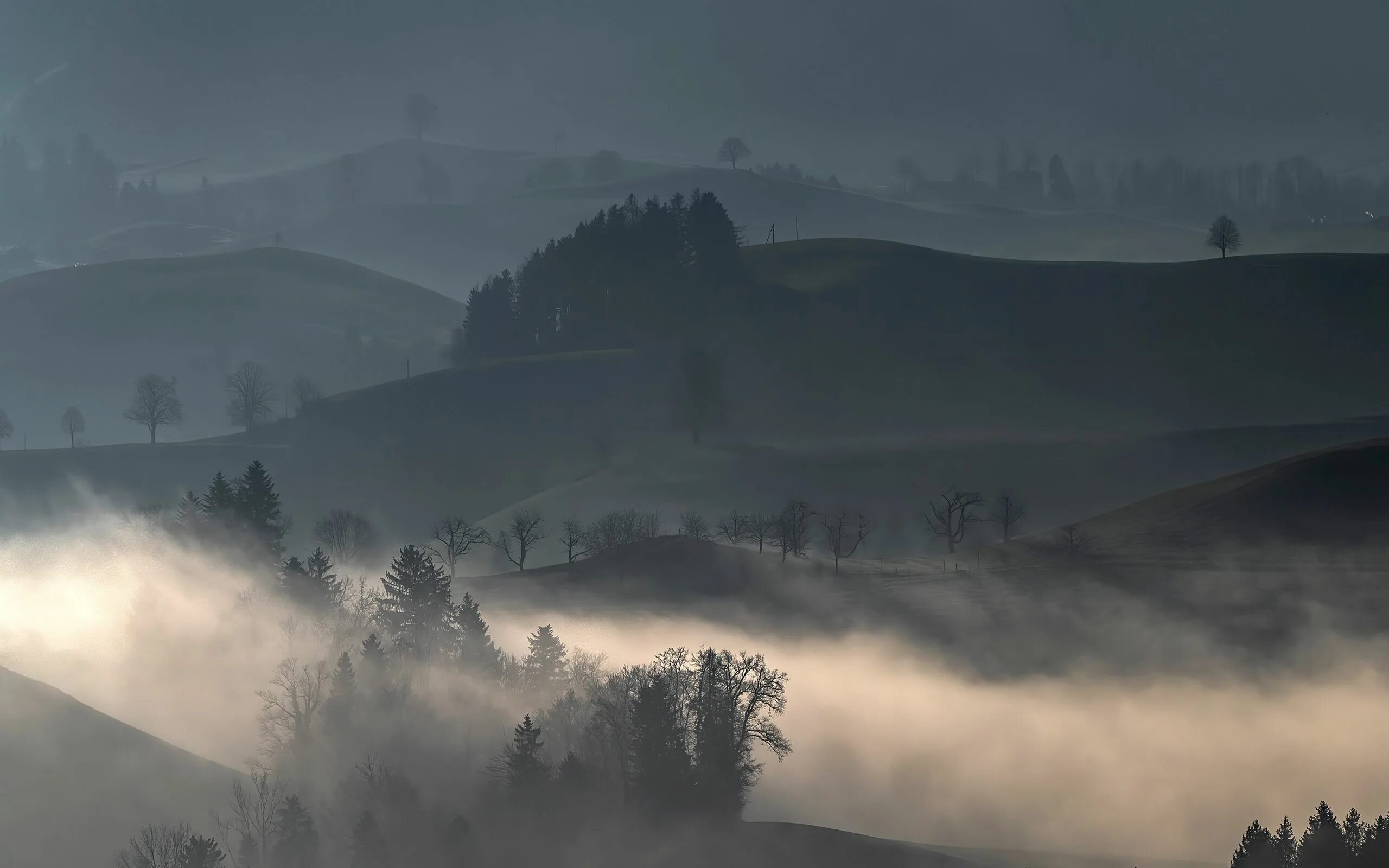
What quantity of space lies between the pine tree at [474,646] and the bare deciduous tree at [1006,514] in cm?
6781

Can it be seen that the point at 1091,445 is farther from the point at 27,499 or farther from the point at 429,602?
the point at 27,499

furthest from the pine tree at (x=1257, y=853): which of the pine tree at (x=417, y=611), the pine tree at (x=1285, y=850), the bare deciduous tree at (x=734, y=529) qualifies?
the bare deciduous tree at (x=734, y=529)

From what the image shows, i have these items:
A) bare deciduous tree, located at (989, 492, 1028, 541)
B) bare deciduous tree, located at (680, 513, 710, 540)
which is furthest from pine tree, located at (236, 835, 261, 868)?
bare deciduous tree, located at (989, 492, 1028, 541)

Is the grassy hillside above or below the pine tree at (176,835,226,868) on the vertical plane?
above

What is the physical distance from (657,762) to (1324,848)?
A: 32.3 metres

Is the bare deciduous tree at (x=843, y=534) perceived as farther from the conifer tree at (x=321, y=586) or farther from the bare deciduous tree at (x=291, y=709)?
the bare deciduous tree at (x=291, y=709)

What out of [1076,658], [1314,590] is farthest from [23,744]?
[1314,590]

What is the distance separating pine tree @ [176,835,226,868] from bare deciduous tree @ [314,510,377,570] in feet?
289

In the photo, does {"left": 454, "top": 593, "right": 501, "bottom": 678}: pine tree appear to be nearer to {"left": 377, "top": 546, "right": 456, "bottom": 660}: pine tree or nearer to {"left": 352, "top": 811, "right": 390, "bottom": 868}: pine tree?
{"left": 377, "top": 546, "right": 456, "bottom": 660}: pine tree

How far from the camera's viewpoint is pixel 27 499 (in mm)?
192000

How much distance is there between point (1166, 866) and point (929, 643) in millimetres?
31918

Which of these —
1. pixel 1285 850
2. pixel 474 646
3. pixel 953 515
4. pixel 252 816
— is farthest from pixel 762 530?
pixel 1285 850

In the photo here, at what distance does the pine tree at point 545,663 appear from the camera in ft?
285

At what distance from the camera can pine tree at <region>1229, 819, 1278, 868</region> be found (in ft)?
198
